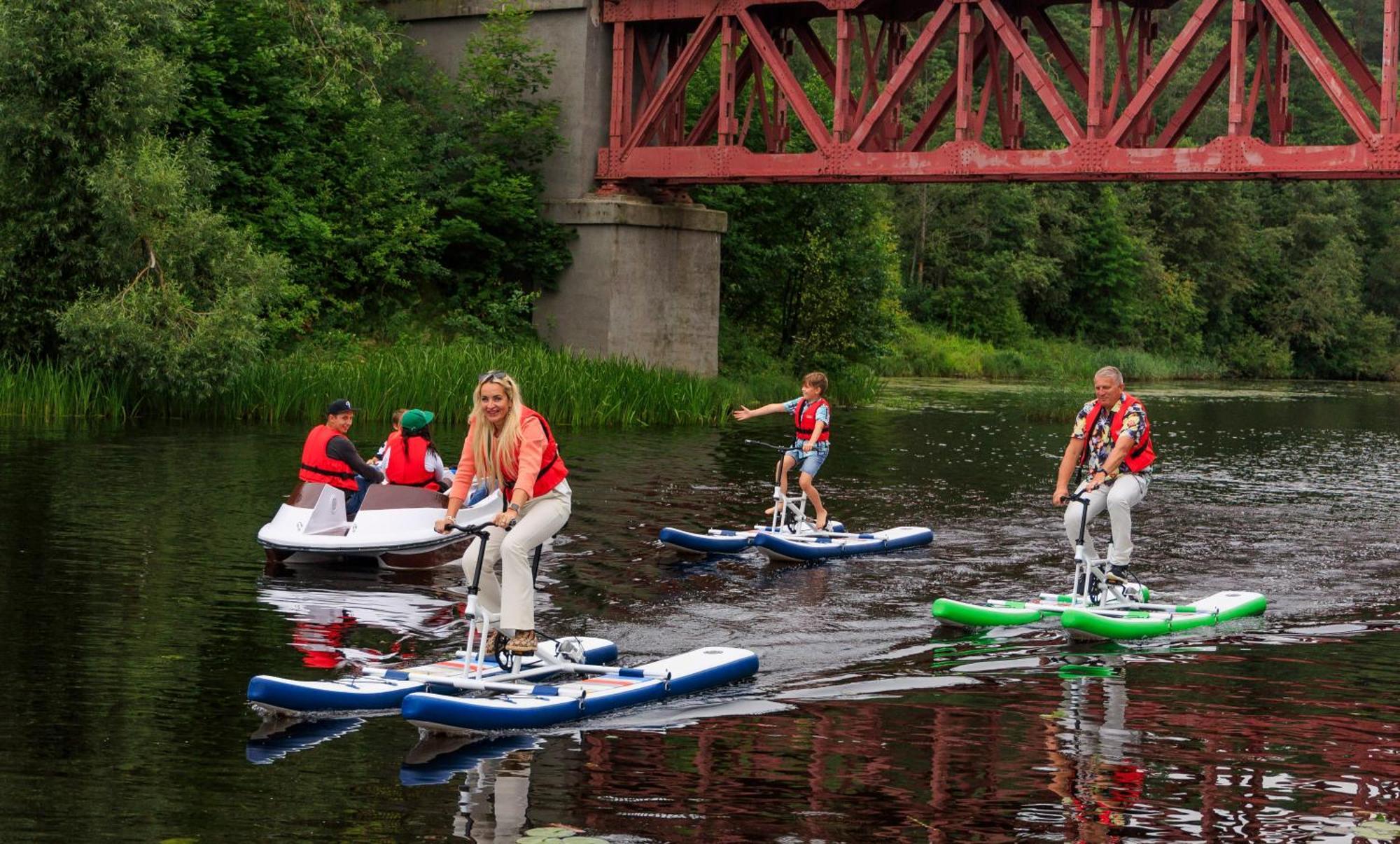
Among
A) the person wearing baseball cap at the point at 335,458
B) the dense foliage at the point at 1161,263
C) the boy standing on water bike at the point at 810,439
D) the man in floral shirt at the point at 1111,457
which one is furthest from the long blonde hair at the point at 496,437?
the dense foliage at the point at 1161,263

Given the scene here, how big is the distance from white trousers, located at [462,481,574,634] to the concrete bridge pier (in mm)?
27688

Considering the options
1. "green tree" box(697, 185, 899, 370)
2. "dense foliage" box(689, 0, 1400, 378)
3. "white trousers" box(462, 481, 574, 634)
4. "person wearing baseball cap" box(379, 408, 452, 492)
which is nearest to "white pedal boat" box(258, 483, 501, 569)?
"person wearing baseball cap" box(379, 408, 452, 492)

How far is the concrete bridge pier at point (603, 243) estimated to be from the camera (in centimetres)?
3841

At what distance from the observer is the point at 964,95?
109 ft

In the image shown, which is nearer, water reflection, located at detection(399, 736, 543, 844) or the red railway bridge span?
water reflection, located at detection(399, 736, 543, 844)

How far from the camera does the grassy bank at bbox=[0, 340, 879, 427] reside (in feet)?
96.0

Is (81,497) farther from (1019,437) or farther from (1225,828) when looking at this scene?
(1019,437)

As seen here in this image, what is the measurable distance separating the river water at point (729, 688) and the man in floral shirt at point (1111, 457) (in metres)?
0.98

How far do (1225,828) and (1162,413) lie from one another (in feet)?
127

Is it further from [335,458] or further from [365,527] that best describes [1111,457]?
[335,458]

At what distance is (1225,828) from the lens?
805cm

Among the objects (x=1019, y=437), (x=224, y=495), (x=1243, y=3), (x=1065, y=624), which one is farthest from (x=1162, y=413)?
(x=1065, y=624)

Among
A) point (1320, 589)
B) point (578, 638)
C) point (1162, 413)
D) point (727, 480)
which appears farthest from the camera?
point (1162, 413)

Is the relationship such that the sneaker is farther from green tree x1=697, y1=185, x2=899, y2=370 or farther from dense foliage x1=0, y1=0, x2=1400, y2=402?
green tree x1=697, y1=185, x2=899, y2=370
